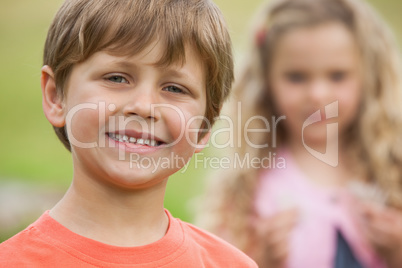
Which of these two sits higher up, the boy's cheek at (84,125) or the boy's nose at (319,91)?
the boy's cheek at (84,125)

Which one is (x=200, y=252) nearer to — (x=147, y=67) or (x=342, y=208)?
(x=147, y=67)

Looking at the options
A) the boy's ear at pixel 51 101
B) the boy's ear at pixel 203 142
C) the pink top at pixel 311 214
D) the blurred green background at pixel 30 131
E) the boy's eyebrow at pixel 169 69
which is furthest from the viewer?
the blurred green background at pixel 30 131

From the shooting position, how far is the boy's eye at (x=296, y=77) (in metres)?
4.01

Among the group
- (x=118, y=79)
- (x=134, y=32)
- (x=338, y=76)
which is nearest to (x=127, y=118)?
(x=118, y=79)

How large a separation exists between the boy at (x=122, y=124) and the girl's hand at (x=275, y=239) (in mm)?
2097

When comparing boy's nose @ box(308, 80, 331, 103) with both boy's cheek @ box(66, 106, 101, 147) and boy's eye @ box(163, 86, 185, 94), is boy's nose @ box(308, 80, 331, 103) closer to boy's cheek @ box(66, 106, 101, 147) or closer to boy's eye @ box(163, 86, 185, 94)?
boy's eye @ box(163, 86, 185, 94)

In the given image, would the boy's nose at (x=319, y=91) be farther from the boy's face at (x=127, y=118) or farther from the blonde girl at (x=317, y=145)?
the boy's face at (x=127, y=118)

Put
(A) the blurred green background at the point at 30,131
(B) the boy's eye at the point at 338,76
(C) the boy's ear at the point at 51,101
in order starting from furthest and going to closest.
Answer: (A) the blurred green background at the point at 30,131
(B) the boy's eye at the point at 338,76
(C) the boy's ear at the point at 51,101

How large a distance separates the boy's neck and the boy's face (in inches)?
1.8

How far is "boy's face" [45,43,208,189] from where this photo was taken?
5.81ft

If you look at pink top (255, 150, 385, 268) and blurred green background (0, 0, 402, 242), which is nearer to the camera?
pink top (255, 150, 385, 268)

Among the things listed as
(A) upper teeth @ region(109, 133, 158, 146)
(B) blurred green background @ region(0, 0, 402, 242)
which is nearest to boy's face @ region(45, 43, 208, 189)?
(A) upper teeth @ region(109, 133, 158, 146)

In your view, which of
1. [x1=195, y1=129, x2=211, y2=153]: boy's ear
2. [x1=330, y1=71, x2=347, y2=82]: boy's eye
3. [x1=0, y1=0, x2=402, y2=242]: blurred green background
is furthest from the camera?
[x1=0, y1=0, x2=402, y2=242]: blurred green background

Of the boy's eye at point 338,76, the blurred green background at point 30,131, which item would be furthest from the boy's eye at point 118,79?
the blurred green background at point 30,131
